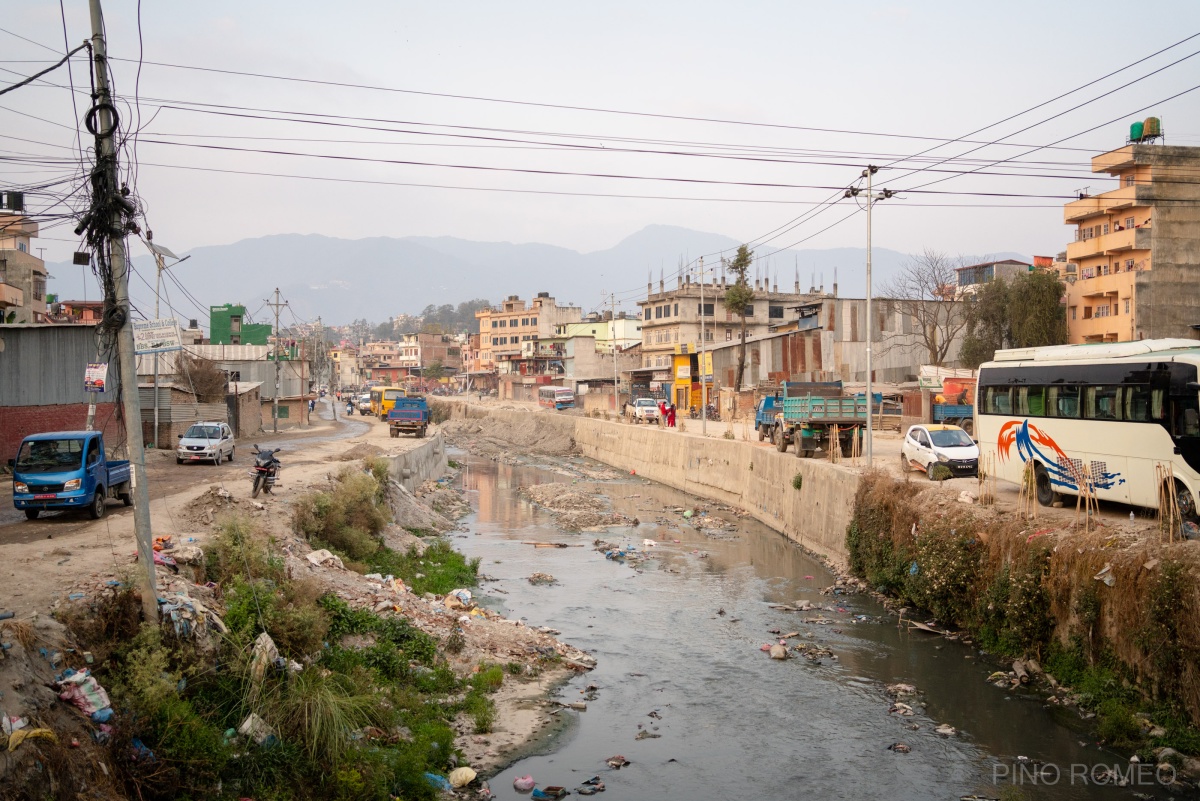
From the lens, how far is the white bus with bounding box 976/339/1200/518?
1467cm

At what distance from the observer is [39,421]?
32.0m

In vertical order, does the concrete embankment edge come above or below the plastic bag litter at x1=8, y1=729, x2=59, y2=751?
below

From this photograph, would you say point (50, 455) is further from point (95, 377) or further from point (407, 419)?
point (407, 419)

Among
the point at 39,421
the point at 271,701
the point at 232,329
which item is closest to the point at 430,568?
the point at 271,701

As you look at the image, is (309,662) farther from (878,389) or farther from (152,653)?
(878,389)

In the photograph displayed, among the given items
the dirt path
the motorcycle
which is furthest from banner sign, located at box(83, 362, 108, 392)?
the motorcycle

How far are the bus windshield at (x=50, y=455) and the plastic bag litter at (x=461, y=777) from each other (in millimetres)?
12345

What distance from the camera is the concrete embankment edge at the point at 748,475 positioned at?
87.9 ft

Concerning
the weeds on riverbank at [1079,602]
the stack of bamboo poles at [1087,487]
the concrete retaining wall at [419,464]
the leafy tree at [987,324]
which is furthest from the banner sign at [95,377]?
the leafy tree at [987,324]

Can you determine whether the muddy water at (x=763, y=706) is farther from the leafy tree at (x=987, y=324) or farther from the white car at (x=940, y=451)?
the leafy tree at (x=987, y=324)

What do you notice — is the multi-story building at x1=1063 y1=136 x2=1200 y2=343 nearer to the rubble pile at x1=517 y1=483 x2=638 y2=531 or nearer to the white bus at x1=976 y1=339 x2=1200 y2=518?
the rubble pile at x1=517 y1=483 x2=638 y2=531

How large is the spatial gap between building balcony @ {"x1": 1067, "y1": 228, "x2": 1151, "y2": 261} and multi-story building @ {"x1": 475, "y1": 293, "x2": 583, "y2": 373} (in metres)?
77.9

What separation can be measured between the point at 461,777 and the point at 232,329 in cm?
8613

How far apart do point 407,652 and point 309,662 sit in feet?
8.45
